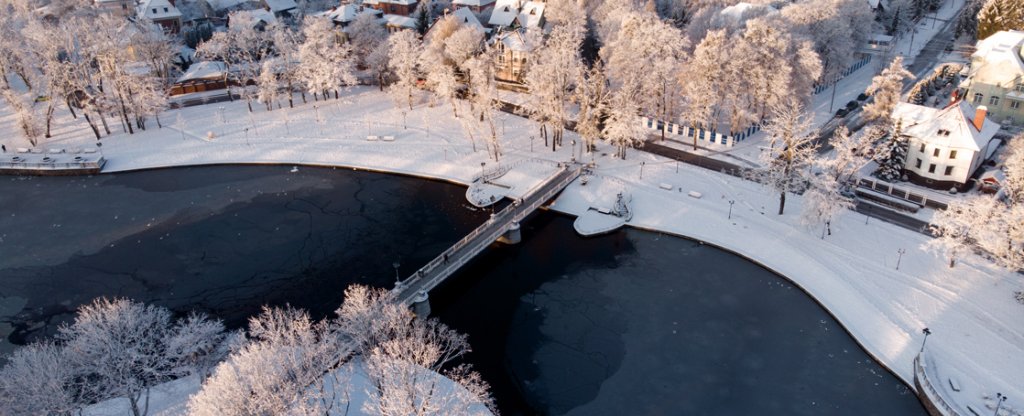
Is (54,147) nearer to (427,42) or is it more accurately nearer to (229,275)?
(229,275)

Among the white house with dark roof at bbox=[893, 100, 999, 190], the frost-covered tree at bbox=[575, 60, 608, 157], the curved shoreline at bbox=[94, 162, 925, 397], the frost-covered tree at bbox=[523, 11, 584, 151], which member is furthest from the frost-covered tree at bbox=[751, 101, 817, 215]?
the frost-covered tree at bbox=[523, 11, 584, 151]

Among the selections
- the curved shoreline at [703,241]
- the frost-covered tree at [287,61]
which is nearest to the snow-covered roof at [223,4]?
the frost-covered tree at [287,61]

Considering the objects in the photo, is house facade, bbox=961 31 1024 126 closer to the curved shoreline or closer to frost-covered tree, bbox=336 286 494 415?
the curved shoreline

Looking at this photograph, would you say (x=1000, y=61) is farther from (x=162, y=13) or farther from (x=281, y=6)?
(x=162, y=13)

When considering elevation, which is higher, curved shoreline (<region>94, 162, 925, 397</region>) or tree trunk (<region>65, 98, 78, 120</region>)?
tree trunk (<region>65, 98, 78, 120</region>)

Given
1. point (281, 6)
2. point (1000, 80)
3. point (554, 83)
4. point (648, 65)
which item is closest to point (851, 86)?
point (1000, 80)

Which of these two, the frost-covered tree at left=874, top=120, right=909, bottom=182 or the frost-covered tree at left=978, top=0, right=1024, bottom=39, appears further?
the frost-covered tree at left=978, top=0, right=1024, bottom=39

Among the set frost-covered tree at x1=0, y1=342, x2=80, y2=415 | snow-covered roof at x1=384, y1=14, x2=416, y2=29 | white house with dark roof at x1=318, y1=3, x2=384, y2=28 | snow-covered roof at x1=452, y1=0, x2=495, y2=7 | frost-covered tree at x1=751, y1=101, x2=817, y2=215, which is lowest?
frost-covered tree at x1=0, y1=342, x2=80, y2=415

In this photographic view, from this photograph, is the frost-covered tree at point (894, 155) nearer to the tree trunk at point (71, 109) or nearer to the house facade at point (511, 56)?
the house facade at point (511, 56)
